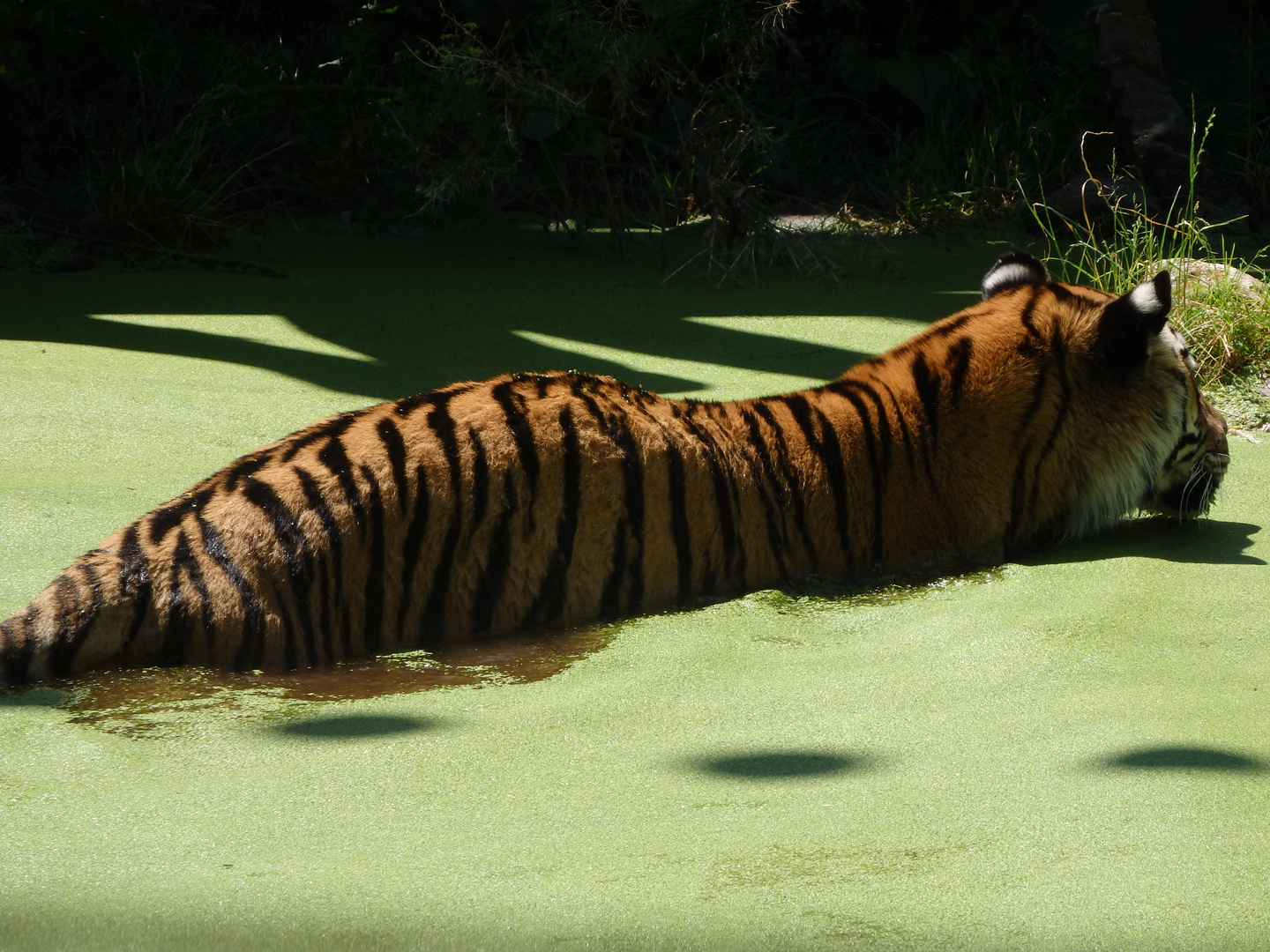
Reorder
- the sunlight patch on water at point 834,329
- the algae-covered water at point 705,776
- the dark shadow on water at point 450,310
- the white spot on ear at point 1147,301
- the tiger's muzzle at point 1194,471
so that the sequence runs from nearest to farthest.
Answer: the algae-covered water at point 705,776, the white spot on ear at point 1147,301, the tiger's muzzle at point 1194,471, the dark shadow on water at point 450,310, the sunlight patch on water at point 834,329

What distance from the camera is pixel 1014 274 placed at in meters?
3.90

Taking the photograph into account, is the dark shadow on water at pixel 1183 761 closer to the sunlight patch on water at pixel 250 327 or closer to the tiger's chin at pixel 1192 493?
the tiger's chin at pixel 1192 493

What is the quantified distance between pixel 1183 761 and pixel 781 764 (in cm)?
66

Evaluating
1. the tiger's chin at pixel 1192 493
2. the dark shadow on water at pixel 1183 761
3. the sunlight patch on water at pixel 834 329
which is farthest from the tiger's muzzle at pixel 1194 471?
the sunlight patch on water at pixel 834 329

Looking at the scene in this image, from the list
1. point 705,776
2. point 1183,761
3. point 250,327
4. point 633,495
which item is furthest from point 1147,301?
point 250,327

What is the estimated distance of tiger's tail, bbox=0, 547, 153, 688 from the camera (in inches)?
109

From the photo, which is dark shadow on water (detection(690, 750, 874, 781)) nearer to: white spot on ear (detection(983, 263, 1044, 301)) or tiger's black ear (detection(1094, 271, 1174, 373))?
tiger's black ear (detection(1094, 271, 1174, 373))

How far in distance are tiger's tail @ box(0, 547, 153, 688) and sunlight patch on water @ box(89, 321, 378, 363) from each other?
3.02 metres

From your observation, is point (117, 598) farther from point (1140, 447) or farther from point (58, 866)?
point (1140, 447)

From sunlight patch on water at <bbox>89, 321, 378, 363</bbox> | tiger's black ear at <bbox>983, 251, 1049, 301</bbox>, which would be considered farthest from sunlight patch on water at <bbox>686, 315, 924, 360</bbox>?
tiger's black ear at <bbox>983, 251, 1049, 301</bbox>

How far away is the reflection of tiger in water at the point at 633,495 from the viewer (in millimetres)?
2896

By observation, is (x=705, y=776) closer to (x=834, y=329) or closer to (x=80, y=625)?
(x=80, y=625)

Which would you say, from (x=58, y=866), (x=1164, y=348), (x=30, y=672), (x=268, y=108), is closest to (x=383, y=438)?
(x=30, y=672)

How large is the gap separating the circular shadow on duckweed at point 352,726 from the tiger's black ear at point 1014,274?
2.14 m
